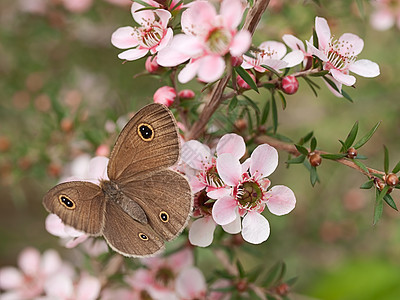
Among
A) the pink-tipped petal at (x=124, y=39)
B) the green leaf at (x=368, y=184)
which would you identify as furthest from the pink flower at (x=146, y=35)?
the green leaf at (x=368, y=184)

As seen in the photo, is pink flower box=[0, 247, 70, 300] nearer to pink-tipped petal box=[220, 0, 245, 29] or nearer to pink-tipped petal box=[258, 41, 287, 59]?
pink-tipped petal box=[258, 41, 287, 59]

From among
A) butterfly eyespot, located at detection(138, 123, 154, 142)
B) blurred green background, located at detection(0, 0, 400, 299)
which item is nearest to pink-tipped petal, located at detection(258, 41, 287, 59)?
butterfly eyespot, located at detection(138, 123, 154, 142)

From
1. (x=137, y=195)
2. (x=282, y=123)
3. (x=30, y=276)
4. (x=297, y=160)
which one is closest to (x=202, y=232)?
(x=137, y=195)

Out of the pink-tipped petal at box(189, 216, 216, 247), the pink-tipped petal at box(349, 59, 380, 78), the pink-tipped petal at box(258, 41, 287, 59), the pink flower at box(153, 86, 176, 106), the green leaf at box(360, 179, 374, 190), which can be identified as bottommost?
the pink-tipped petal at box(189, 216, 216, 247)

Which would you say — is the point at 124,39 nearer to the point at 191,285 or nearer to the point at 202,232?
the point at 202,232

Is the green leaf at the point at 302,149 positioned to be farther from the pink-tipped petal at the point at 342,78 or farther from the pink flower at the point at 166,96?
the pink flower at the point at 166,96

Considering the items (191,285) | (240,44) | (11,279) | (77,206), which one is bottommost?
(11,279)

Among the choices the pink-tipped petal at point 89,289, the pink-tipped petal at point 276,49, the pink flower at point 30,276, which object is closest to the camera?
the pink-tipped petal at point 276,49
